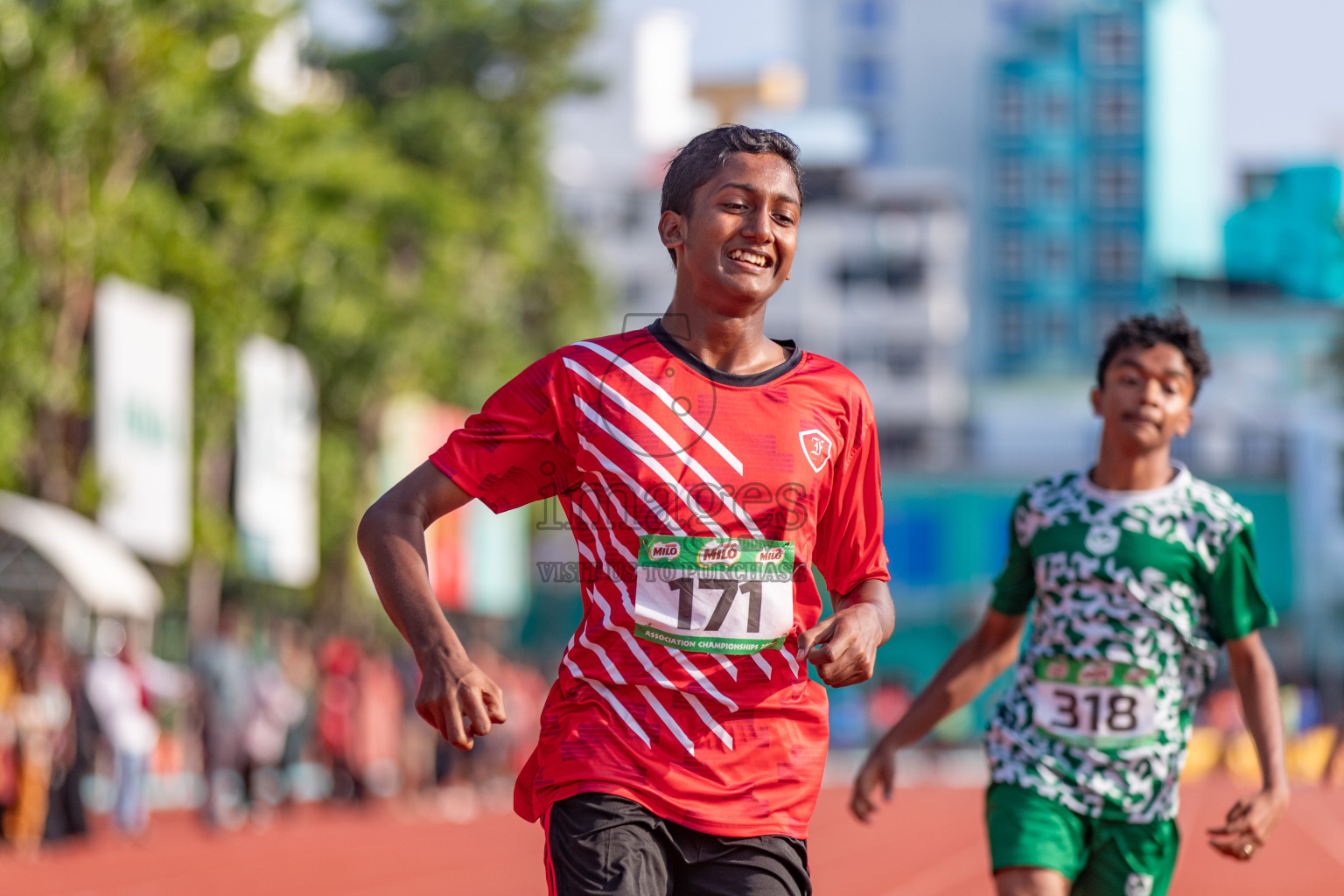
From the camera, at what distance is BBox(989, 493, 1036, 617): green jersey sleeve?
18.0ft

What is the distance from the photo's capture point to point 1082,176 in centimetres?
7825

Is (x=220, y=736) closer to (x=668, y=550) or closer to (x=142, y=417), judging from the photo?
(x=142, y=417)

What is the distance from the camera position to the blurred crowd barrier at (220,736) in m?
15.8

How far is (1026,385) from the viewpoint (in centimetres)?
7281

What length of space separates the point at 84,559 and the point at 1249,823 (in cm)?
1706

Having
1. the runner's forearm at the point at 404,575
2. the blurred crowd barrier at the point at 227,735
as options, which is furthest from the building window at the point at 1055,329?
the runner's forearm at the point at 404,575

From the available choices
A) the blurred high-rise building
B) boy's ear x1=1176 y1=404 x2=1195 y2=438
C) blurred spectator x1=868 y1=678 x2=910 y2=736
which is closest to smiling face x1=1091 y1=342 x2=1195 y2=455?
boy's ear x1=1176 y1=404 x2=1195 y2=438

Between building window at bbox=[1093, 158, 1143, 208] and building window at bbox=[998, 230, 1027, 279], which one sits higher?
building window at bbox=[1093, 158, 1143, 208]

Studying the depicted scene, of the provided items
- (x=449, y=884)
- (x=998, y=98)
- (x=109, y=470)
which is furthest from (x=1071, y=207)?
(x=449, y=884)

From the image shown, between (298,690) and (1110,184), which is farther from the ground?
(1110,184)

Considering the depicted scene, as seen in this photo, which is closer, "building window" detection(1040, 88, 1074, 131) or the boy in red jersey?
the boy in red jersey

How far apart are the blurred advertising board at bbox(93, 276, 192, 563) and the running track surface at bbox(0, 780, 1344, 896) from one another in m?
3.51

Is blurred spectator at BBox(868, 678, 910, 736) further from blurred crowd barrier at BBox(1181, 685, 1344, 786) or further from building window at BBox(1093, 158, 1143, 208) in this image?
building window at BBox(1093, 158, 1143, 208)

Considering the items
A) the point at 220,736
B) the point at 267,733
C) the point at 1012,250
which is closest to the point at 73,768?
the point at 220,736
